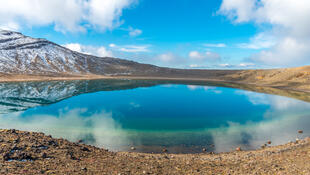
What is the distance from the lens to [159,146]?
19500 mm

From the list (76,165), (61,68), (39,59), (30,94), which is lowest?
(30,94)

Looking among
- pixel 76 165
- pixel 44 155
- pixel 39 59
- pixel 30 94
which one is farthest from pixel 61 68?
pixel 76 165

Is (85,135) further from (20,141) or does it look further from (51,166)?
(51,166)

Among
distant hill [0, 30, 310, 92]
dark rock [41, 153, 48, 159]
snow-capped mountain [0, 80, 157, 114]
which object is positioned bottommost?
snow-capped mountain [0, 80, 157, 114]

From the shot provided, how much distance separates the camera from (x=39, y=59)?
501 ft

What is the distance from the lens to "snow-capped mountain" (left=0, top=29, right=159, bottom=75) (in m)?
130

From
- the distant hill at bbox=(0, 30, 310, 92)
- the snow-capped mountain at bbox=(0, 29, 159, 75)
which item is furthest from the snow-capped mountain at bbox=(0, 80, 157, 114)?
the snow-capped mountain at bbox=(0, 29, 159, 75)

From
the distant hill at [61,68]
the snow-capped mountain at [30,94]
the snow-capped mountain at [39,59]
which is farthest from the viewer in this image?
the snow-capped mountain at [39,59]

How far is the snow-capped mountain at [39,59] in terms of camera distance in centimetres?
13012

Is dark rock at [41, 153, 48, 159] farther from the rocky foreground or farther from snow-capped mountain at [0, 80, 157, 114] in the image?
snow-capped mountain at [0, 80, 157, 114]

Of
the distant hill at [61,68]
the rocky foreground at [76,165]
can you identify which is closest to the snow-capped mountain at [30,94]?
the rocky foreground at [76,165]

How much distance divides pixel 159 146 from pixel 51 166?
1215cm

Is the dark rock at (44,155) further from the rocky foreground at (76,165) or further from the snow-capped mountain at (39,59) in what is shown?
the snow-capped mountain at (39,59)

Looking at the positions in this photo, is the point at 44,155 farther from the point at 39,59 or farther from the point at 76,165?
the point at 39,59
